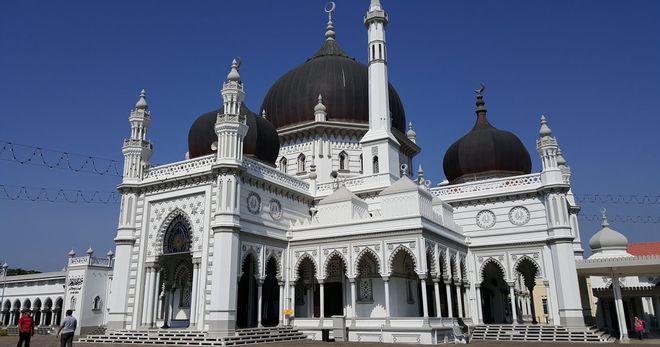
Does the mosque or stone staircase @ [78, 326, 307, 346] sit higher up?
the mosque

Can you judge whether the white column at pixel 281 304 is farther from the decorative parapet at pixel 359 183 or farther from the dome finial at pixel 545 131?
the dome finial at pixel 545 131

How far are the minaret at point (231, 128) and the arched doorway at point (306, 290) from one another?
6.62 meters

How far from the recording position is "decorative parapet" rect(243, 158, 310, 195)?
80.9 feet

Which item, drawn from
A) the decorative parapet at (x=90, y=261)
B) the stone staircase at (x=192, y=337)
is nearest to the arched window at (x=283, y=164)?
the stone staircase at (x=192, y=337)

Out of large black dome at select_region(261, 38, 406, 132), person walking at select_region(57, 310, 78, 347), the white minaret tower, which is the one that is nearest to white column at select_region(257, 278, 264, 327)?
the white minaret tower

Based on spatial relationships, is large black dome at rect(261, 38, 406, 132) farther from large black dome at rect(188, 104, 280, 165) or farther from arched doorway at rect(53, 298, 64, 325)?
arched doorway at rect(53, 298, 64, 325)

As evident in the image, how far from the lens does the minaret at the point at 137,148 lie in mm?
26766

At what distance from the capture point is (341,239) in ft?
81.0

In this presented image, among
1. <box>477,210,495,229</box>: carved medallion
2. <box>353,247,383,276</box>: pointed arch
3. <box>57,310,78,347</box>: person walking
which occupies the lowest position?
<box>57,310,78,347</box>: person walking

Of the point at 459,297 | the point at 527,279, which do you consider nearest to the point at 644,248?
the point at 527,279

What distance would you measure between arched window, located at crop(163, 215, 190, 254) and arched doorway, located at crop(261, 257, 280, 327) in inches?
166

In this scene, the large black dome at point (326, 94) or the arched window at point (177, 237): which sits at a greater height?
the large black dome at point (326, 94)

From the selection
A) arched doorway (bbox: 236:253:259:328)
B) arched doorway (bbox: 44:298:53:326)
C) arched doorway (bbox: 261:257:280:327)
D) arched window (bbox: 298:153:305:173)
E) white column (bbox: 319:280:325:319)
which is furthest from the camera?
arched doorway (bbox: 44:298:53:326)

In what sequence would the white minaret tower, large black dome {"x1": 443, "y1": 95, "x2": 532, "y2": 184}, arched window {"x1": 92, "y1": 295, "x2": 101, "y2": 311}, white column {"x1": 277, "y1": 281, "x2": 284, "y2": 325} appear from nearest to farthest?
white column {"x1": 277, "y1": 281, "x2": 284, "y2": 325} < the white minaret tower < large black dome {"x1": 443, "y1": 95, "x2": 532, "y2": 184} < arched window {"x1": 92, "y1": 295, "x2": 101, "y2": 311}
